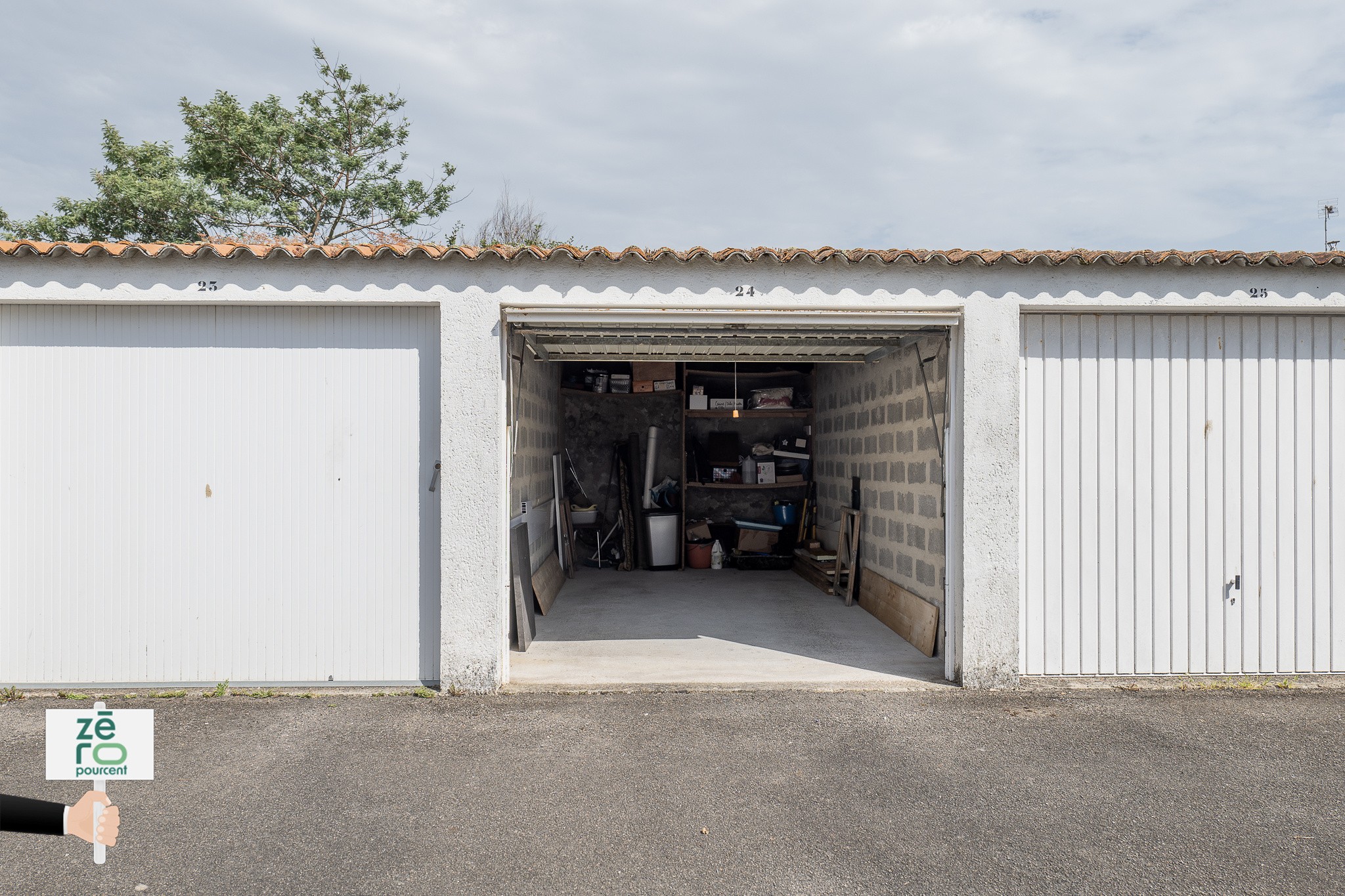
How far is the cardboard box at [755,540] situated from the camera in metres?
10.9

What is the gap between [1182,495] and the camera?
18.5ft

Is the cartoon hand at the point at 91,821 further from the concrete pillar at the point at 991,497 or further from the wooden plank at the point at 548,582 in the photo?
the wooden plank at the point at 548,582

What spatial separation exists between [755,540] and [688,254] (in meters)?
6.30

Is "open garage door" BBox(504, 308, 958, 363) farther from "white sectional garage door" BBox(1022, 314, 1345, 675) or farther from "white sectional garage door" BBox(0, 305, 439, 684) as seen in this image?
"white sectional garage door" BBox(1022, 314, 1345, 675)

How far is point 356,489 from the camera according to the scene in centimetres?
551

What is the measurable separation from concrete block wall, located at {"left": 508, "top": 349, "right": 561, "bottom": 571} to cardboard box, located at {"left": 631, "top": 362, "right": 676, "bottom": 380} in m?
1.14

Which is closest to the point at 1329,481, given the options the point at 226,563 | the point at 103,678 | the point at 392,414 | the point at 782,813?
the point at 782,813

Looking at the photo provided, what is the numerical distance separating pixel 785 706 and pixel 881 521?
3.35 meters

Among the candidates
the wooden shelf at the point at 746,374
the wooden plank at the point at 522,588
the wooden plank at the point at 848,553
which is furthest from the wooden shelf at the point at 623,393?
the wooden plank at the point at 522,588

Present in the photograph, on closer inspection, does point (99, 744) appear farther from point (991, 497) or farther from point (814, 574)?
point (814, 574)

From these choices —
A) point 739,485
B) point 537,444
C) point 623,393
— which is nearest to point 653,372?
point 623,393

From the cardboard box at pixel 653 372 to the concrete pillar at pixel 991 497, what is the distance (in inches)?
238

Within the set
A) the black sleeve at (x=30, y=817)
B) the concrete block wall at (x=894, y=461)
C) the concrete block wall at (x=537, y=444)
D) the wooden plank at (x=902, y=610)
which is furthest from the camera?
the concrete block wall at (x=537, y=444)

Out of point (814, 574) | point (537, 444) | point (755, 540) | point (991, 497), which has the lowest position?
point (814, 574)
